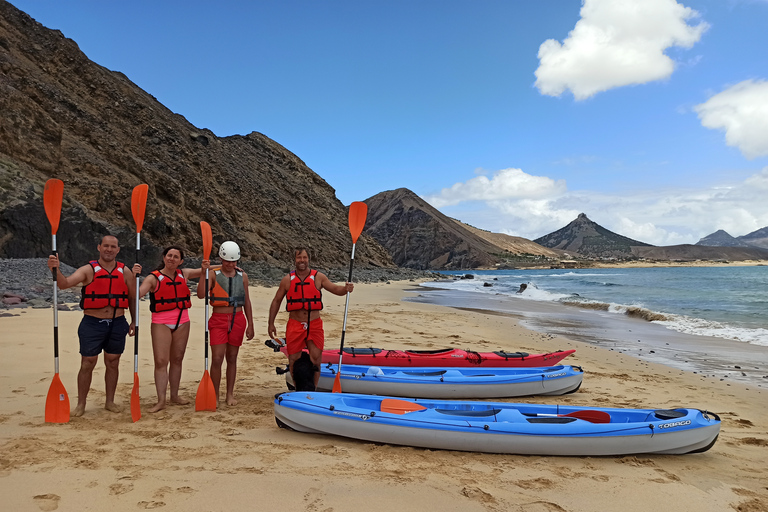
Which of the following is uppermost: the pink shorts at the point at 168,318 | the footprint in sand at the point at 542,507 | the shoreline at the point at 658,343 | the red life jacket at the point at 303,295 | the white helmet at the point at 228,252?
the white helmet at the point at 228,252

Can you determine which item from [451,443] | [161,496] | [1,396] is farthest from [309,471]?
[1,396]

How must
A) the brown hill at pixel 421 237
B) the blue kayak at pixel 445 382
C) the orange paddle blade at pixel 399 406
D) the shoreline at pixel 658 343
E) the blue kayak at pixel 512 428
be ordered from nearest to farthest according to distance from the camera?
the blue kayak at pixel 512 428 < the orange paddle blade at pixel 399 406 < the blue kayak at pixel 445 382 < the shoreline at pixel 658 343 < the brown hill at pixel 421 237

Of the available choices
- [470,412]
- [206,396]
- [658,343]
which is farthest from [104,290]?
[658,343]

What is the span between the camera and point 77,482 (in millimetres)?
2852

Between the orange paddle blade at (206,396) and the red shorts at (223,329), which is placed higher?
the red shorts at (223,329)

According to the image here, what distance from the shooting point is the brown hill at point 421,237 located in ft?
393

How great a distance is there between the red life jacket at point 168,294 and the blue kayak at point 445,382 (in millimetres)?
1567

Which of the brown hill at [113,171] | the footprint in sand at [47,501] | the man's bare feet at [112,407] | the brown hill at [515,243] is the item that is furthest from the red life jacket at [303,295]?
the brown hill at [515,243]

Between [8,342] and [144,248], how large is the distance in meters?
15.3

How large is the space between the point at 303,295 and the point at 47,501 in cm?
257

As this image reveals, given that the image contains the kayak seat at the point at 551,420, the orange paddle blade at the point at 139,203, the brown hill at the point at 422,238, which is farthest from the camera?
the brown hill at the point at 422,238

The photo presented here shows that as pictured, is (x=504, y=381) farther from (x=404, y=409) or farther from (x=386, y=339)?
(x=386, y=339)

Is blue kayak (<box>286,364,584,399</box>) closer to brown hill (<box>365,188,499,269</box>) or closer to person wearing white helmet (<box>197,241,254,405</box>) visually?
person wearing white helmet (<box>197,241,254,405</box>)

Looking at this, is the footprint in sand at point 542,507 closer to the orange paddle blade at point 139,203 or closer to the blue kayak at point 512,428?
the blue kayak at point 512,428
